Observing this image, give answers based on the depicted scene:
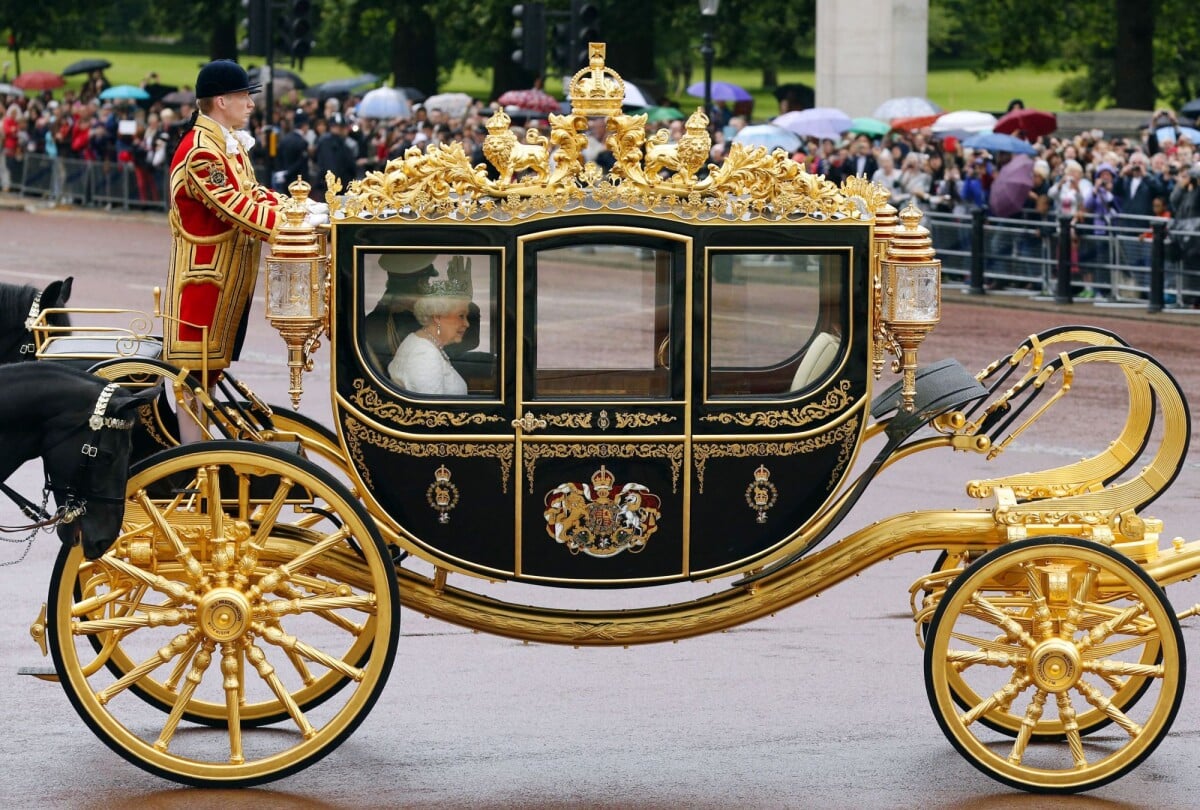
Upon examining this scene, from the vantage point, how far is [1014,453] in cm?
1349

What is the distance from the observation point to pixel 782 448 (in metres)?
6.95

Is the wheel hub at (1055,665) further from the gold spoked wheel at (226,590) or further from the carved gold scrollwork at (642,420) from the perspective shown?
the gold spoked wheel at (226,590)

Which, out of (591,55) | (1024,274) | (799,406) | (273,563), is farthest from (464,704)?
(1024,274)

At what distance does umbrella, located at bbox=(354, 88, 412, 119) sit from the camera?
33.9m

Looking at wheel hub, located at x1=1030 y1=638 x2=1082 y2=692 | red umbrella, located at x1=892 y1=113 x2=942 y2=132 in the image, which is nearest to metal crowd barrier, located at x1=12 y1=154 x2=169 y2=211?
red umbrella, located at x1=892 y1=113 x2=942 y2=132

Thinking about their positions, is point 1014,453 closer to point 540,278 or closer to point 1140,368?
point 1140,368

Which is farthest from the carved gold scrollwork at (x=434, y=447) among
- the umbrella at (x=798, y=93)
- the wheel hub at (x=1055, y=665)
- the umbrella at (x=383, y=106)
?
the umbrella at (x=798, y=93)

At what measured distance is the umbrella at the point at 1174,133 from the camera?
918 inches

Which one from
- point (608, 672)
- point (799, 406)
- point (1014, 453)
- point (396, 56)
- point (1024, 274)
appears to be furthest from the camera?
point (396, 56)

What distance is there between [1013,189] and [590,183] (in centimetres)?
1501

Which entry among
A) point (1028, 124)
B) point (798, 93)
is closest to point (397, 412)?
point (1028, 124)

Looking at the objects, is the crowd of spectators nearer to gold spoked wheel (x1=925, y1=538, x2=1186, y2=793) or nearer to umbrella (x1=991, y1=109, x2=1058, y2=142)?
umbrella (x1=991, y1=109, x2=1058, y2=142)

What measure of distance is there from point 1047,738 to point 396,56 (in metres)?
38.5

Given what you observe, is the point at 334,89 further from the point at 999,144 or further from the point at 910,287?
the point at 910,287
